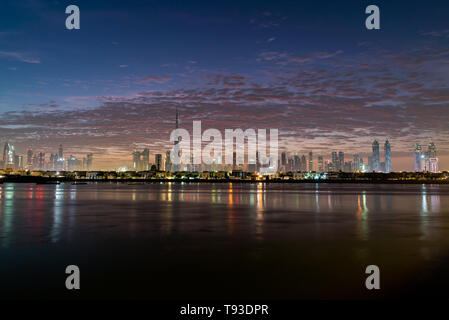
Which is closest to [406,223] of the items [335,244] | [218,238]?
[335,244]

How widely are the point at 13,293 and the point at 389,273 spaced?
38.1 ft

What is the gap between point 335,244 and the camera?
1738cm

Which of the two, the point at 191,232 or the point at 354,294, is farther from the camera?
the point at 191,232

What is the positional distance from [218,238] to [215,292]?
9.44 metres

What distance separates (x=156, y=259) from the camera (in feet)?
45.5

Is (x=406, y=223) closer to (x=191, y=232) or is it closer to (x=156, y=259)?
(x=191, y=232)
